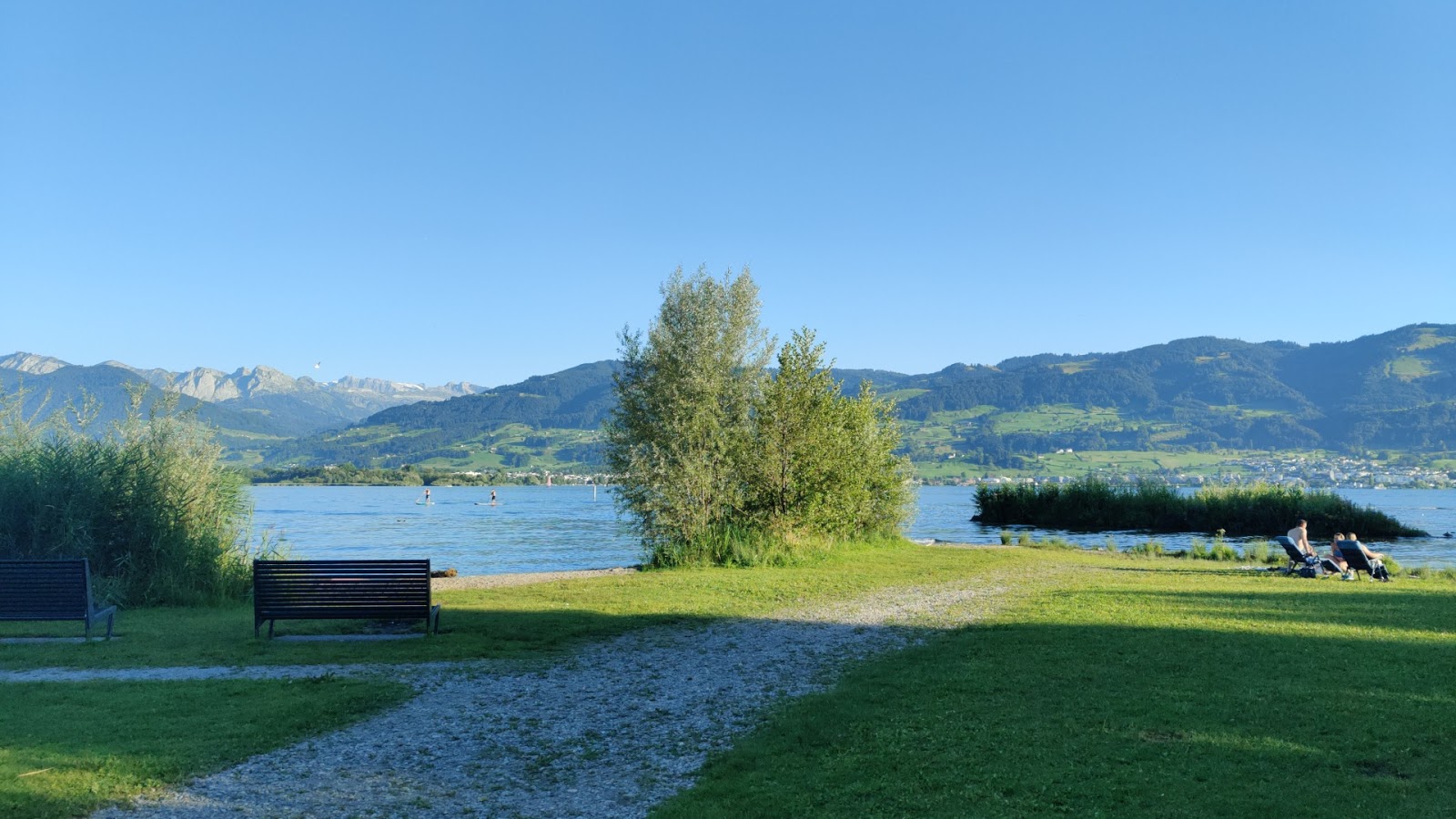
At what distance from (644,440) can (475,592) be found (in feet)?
29.4

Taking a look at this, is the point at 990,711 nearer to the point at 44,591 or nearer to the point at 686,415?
the point at 44,591

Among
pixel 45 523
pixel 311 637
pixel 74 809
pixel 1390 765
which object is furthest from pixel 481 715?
pixel 45 523

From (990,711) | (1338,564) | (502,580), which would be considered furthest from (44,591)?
(1338,564)

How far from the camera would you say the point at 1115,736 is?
725 cm

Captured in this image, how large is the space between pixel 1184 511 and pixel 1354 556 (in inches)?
1367

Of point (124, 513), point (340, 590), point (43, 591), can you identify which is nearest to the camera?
point (43, 591)

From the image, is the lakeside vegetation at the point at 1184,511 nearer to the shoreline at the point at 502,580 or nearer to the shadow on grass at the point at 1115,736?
the shoreline at the point at 502,580

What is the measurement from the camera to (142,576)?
1653 cm

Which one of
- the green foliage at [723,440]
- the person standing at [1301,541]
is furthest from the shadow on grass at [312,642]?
the person standing at [1301,541]

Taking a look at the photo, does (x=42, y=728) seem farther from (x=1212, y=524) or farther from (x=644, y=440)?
(x=1212, y=524)

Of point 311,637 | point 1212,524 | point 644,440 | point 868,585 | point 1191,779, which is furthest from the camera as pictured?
point 1212,524

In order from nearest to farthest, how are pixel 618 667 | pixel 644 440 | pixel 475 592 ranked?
1. pixel 618 667
2. pixel 475 592
3. pixel 644 440

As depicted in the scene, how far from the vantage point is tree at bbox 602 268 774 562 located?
1022 inches

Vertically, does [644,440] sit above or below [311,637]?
above
